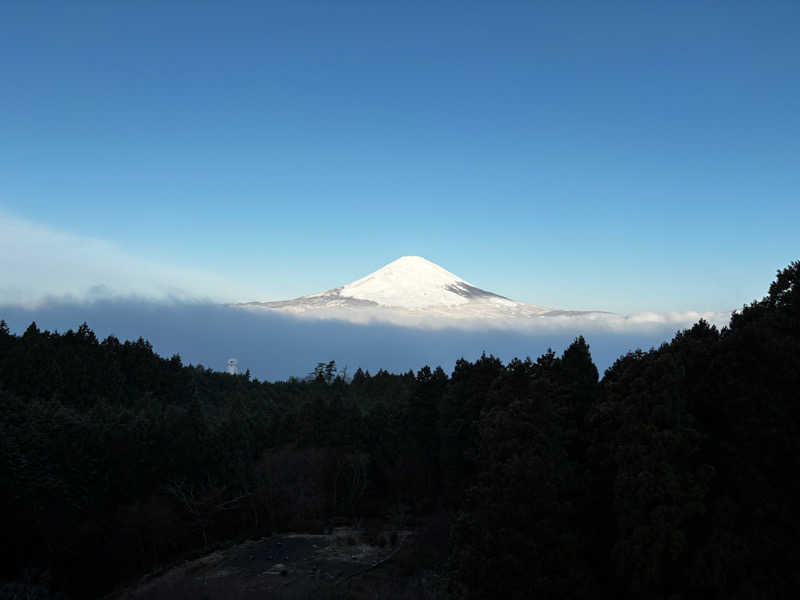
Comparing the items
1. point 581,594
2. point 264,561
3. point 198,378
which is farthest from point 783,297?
point 198,378

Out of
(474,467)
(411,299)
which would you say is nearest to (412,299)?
(411,299)

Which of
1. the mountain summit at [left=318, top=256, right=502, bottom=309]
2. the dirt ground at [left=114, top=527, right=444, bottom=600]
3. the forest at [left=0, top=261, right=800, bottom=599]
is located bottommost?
the dirt ground at [left=114, top=527, right=444, bottom=600]

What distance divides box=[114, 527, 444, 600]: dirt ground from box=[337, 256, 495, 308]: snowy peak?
11381cm

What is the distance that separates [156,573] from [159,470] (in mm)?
6545

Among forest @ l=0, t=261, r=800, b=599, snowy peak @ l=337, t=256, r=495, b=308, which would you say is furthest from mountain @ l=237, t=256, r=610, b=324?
forest @ l=0, t=261, r=800, b=599

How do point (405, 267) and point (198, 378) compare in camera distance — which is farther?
point (405, 267)

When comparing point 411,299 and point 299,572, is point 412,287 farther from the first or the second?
point 299,572

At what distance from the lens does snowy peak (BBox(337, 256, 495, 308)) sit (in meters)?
143

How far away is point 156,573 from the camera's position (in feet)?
79.2

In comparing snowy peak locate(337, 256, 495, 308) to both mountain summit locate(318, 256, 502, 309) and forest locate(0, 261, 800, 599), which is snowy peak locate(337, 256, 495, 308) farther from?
forest locate(0, 261, 800, 599)

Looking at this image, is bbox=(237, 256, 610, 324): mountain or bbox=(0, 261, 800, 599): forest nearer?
bbox=(0, 261, 800, 599): forest

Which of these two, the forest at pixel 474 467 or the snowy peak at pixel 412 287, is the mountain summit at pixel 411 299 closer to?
the snowy peak at pixel 412 287

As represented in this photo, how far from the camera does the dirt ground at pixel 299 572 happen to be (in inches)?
676

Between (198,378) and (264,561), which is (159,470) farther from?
(198,378)
